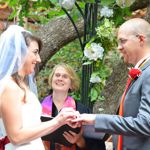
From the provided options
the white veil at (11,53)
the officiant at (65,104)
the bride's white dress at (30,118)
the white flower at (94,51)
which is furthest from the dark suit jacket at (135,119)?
the white flower at (94,51)

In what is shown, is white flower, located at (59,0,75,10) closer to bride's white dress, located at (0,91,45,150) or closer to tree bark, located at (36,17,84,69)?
bride's white dress, located at (0,91,45,150)

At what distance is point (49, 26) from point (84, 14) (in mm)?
1293

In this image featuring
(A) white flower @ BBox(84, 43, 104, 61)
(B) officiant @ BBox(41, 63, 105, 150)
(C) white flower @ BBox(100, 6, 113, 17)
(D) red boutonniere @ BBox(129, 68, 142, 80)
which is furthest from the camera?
(C) white flower @ BBox(100, 6, 113, 17)

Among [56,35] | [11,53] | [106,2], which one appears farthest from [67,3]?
[56,35]

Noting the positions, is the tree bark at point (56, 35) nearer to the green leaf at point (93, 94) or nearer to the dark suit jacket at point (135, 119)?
the green leaf at point (93, 94)

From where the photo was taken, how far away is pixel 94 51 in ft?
12.8

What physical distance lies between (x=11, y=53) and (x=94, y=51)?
1207 mm

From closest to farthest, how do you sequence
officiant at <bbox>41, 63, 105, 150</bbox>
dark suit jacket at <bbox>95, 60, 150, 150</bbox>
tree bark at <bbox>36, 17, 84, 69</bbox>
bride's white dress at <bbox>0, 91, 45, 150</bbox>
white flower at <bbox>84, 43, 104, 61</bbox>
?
1. dark suit jacket at <bbox>95, 60, 150, 150</bbox>
2. bride's white dress at <bbox>0, 91, 45, 150</bbox>
3. officiant at <bbox>41, 63, 105, 150</bbox>
4. white flower at <bbox>84, 43, 104, 61</bbox>
5. tree bark at <bbox>36, 17, 84, 69</bbox>

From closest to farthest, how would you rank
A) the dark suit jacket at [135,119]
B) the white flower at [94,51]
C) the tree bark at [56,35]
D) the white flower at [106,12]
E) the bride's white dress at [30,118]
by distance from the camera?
1. the dark suit jacket at [135,119]
2. the bride's white dress at [30,118]
3. the white flower at [94,51]
4. the white flower at [106,12]
5. the tree bark at [56,35]

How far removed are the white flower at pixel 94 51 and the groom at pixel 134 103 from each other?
110 cm

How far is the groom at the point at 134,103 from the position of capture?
2547 millimetres

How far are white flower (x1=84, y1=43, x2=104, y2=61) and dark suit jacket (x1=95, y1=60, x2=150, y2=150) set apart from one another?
120 cm

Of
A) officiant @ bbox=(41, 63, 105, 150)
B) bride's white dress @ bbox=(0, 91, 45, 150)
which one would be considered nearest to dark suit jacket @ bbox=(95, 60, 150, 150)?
bride's white dress @ bbox=(0, 91, 45, 150)

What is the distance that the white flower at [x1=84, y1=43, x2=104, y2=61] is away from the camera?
3883 millimetres
